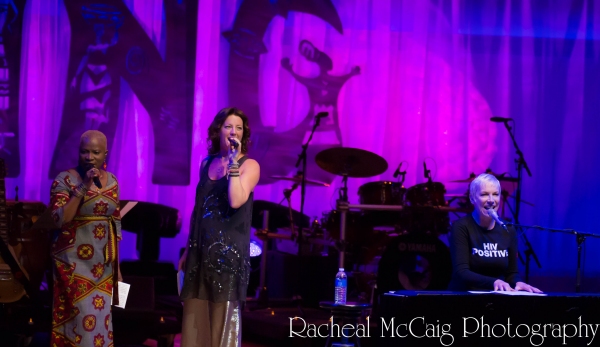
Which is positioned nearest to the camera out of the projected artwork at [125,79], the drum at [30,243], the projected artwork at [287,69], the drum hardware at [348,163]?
the drum at [30,243]

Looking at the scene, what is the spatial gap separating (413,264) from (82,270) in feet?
14.2

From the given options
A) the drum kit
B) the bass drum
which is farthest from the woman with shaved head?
the bass drum

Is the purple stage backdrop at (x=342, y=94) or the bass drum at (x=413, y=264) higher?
the purple stage backdrop at (x=342, y=94)

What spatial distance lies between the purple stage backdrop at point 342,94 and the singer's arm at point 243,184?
500cm

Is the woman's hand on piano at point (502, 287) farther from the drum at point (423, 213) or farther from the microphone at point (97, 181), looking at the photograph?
the drum at point (423, 213)

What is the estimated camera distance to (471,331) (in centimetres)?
382

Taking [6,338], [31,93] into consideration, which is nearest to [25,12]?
[31,93]

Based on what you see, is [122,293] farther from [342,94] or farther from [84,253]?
[342,94]

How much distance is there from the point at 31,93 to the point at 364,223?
4.06 meters

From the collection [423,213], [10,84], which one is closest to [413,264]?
[423,213]

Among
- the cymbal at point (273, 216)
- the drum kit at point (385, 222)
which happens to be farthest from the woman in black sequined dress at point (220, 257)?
the cymbal at point (273, 216)

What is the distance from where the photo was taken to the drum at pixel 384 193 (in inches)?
327

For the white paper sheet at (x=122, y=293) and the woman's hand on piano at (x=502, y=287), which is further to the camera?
the white paper sheet at (x=122, y=293)

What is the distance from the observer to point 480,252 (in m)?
4.58
